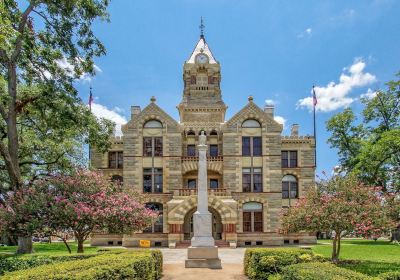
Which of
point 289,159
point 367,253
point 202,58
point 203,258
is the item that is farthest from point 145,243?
point 202,58

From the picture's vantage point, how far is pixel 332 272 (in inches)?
431

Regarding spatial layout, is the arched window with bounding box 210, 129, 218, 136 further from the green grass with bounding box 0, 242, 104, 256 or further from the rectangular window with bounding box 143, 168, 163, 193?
the green grass with bounding box 0, 242, 104, 256

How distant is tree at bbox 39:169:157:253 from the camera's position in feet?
56.9

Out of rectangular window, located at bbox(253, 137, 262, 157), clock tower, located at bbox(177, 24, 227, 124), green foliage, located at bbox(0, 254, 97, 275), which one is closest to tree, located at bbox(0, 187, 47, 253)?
green foliage, located at bbox(0, 254, 97, 275)

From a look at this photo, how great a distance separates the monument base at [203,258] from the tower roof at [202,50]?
31.0 meters

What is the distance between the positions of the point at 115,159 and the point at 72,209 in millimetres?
25724

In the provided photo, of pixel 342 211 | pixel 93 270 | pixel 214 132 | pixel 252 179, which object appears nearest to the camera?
pixel 93 270

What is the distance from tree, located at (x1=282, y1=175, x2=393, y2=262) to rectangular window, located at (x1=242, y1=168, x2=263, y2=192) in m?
20.2

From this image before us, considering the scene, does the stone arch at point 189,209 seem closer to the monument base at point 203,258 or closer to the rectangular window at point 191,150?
the rectangular window at point 191,150

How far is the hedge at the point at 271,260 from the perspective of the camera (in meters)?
16.4

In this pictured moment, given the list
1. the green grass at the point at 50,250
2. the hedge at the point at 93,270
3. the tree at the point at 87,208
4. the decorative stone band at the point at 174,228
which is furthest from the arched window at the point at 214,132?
the hedge at the point at 93,270

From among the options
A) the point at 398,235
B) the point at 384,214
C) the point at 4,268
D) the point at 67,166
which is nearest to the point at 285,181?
the point at 398,235

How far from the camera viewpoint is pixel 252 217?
3972 centimetres

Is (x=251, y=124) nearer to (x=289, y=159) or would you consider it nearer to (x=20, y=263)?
(x=289, y=159)
